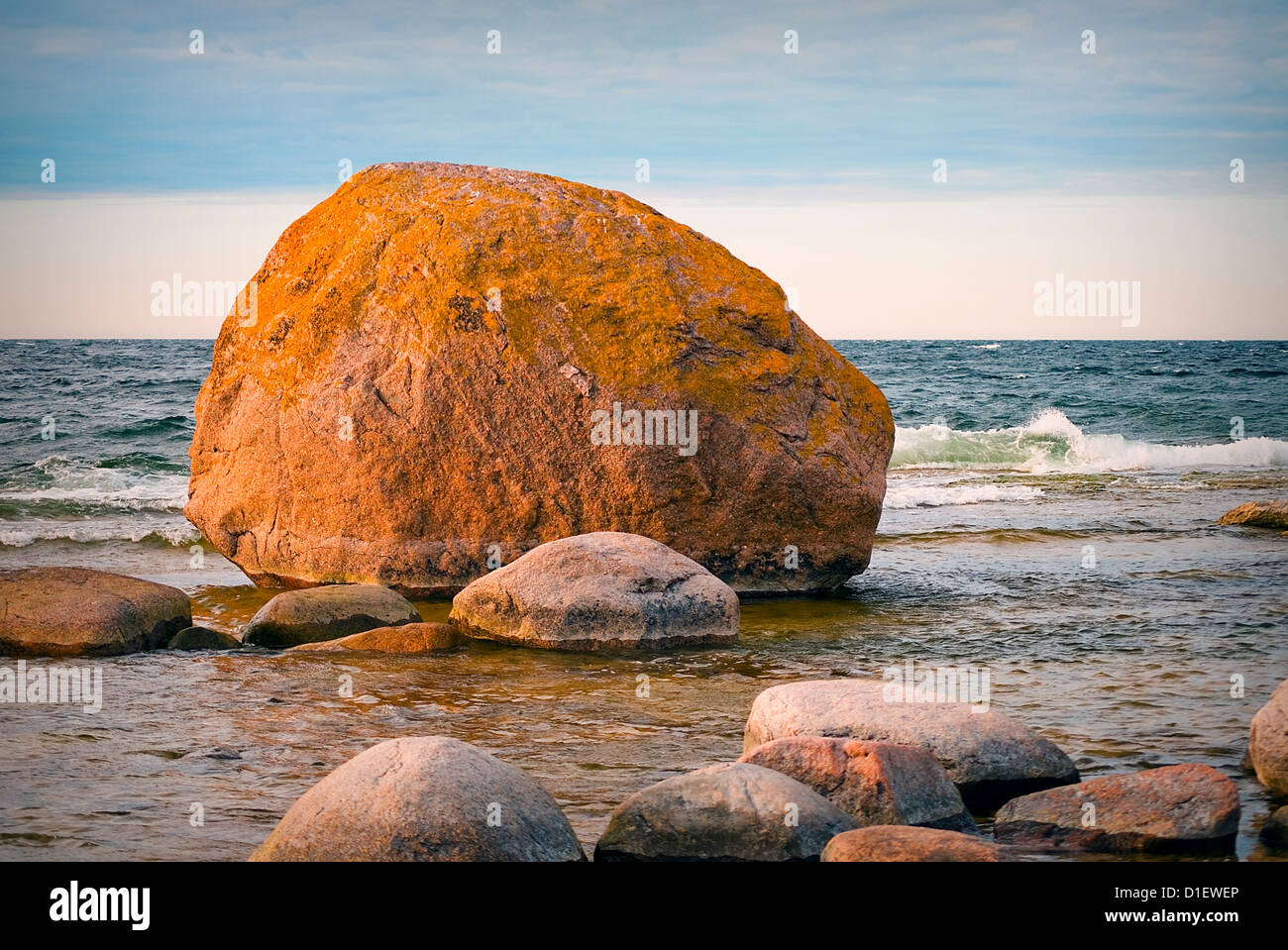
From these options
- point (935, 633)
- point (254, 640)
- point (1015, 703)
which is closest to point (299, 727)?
point (254, 640)

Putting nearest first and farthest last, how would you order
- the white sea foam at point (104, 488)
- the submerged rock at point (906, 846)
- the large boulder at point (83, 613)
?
the submerged rock at point (906, 846), the large boulder at point (83, 613), the white sea foam at point (104, 488)

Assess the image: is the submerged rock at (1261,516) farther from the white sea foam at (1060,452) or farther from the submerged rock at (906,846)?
the submerged rock at (906,846)

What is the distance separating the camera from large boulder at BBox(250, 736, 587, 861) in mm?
4551

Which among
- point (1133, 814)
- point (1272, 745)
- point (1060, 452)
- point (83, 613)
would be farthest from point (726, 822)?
point (1060, 452)

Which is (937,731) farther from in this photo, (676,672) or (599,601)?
(599,601)

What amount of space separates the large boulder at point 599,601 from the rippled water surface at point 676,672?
0.27 metres

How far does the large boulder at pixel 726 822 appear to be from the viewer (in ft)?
15.9

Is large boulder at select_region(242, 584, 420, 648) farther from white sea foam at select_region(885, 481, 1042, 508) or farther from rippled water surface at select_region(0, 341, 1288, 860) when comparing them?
white sea foam at select_region(885, 481, 1042, 508)

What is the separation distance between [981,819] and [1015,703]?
6.10ft

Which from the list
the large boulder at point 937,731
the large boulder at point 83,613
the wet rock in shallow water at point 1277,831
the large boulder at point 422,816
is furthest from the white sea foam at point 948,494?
the large boulder at point 422,816

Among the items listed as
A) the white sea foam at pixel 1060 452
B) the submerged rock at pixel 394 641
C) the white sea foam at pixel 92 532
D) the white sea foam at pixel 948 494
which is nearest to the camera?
the submerged rock at pixel 394 641

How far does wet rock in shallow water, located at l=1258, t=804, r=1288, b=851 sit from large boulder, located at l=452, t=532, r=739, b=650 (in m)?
4.47

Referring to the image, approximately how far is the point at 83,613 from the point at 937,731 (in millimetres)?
6110

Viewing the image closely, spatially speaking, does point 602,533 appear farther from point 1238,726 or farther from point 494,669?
point 1238,726
